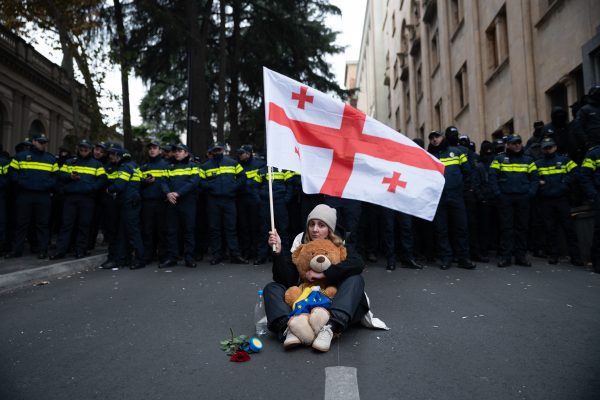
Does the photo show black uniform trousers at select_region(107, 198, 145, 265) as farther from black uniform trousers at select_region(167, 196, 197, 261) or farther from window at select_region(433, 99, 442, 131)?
window at select_region(433, 99, 442, 131)

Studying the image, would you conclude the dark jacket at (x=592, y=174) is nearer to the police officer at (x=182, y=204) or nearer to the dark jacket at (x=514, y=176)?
the dark jacket at (x=514, y=176)

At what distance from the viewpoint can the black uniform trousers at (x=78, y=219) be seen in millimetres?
9031

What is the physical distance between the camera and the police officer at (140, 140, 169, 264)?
902cm

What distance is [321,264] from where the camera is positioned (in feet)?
14.2

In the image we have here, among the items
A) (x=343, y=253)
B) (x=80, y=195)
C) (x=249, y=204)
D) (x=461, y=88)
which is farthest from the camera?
(x=461, y=88)

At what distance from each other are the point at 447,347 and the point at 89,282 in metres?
5.46

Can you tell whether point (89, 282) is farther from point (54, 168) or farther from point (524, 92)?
point (524, 92)

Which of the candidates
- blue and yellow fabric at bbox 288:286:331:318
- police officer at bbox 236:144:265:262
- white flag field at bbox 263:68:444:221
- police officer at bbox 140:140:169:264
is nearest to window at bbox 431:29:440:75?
police officer at bbox 236:144:265:262

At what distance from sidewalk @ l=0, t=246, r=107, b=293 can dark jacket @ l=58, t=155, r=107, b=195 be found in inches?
50.7

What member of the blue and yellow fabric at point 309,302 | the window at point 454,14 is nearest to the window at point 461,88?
the window at point 454,14

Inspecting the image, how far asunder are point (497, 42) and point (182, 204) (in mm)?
13196

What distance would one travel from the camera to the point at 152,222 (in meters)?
9.09

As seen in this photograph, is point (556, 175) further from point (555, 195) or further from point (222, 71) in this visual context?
point (222, 71)

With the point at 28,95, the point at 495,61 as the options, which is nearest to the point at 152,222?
the point at 495,61
